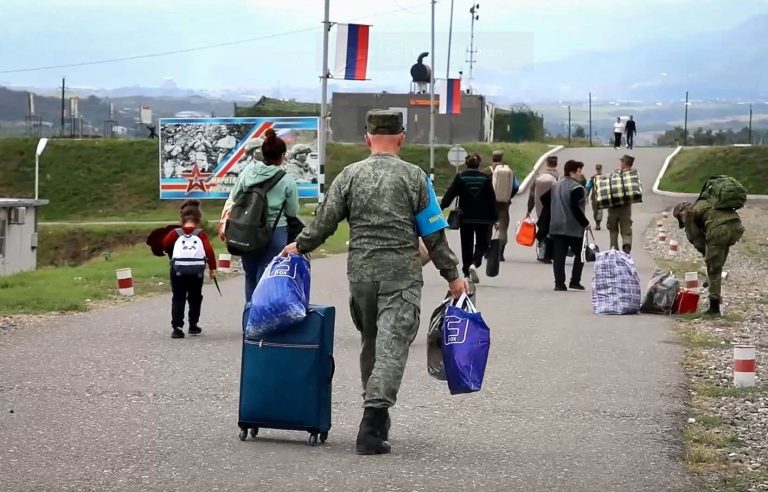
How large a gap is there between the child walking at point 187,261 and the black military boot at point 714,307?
6.03 m

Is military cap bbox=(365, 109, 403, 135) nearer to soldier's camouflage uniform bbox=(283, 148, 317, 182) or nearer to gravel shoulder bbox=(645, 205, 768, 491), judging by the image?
gravel shoulder bbox=(645, 205, 768, 491)

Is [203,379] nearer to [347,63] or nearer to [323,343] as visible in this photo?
[323,343]

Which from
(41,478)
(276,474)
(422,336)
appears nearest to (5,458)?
(41,478)

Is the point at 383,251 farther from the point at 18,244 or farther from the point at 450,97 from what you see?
the point at 450,97

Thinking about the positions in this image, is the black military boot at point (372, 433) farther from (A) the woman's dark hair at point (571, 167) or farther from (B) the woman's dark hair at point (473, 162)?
(B) the woman's dark hair at point (473, 162)

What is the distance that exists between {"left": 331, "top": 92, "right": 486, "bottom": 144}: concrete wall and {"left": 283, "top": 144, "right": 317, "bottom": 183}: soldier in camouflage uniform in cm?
2892

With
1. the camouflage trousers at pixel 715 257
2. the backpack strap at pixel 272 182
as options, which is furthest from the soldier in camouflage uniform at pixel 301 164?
the backpack strap at pixel 272 182

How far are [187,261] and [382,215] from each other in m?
5.91

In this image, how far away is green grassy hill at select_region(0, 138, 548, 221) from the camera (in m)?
61.5

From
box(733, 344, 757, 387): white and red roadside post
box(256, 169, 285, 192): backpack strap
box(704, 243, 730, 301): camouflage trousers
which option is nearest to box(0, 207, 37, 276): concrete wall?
box(704, 243, 730, 301): camouflage trousers

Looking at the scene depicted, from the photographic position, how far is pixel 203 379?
10.5 metres

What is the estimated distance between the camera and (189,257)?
13281mm

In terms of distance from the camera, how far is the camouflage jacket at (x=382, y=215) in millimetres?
7676

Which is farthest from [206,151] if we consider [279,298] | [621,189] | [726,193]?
[279,298]
